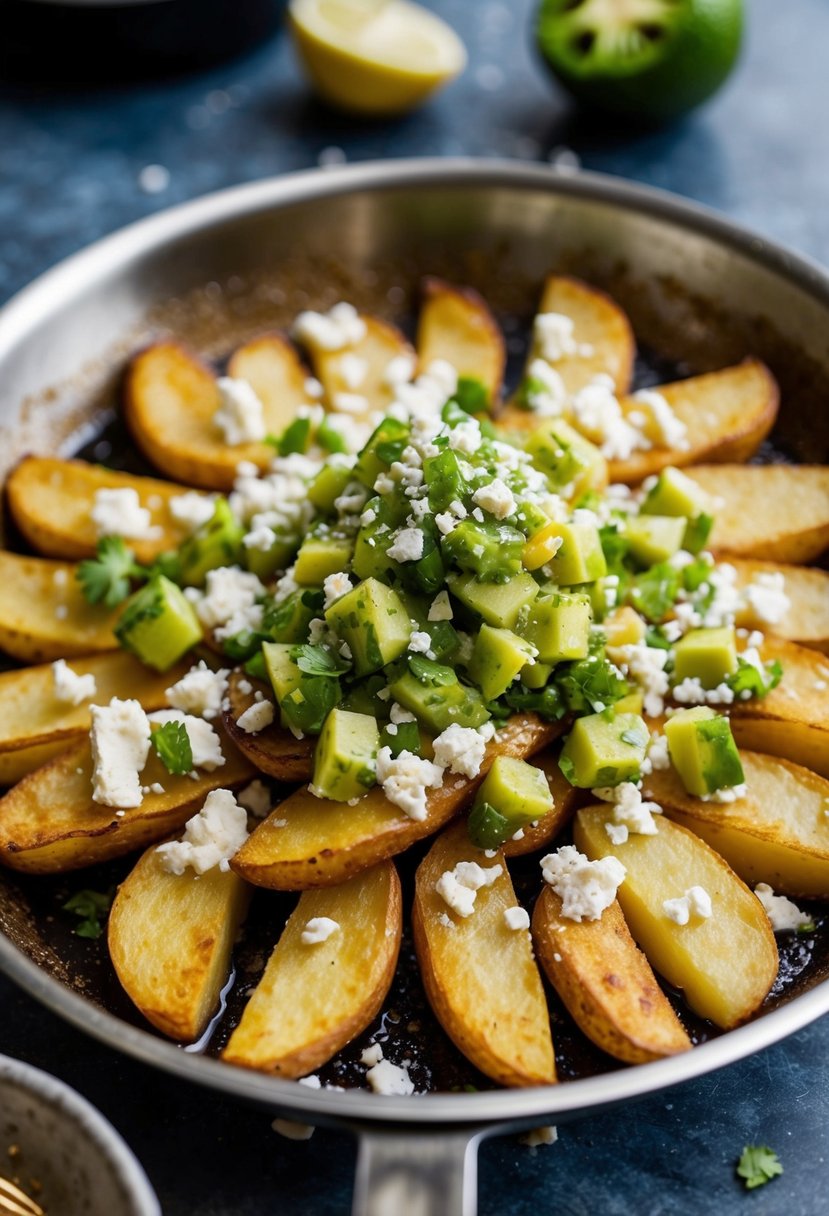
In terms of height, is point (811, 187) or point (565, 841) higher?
point (811, 187)

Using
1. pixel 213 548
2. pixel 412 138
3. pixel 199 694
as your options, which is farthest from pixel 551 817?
pixel 412 138

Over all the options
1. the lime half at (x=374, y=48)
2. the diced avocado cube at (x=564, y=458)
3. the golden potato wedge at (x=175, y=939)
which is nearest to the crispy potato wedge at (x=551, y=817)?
the golden potato wedge at (x=175, y=939)

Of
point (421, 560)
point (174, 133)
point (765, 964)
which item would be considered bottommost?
point (174, 133)

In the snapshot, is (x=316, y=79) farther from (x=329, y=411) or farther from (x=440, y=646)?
(x=440, y=646)

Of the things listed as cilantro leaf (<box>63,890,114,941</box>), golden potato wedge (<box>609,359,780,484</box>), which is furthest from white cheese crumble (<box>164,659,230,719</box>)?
golden potato wedge (<box>609,359,780,484</box>)

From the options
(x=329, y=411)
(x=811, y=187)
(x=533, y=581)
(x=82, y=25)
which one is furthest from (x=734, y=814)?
(x=82, y=25)

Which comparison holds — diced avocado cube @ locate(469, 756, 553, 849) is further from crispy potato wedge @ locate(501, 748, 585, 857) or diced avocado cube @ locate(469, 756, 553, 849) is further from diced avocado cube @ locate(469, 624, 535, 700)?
diced avocado cube @ locate(469, 624, 535, 700)

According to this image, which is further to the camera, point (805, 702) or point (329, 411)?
point (329, 411)
